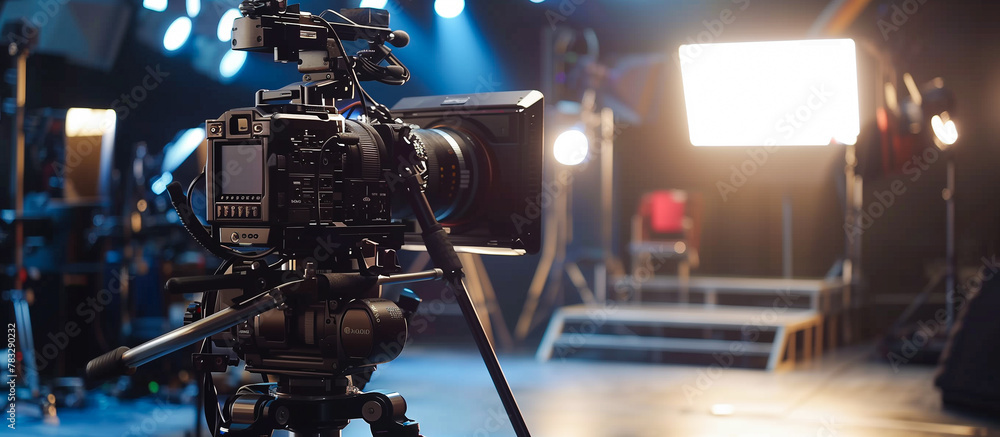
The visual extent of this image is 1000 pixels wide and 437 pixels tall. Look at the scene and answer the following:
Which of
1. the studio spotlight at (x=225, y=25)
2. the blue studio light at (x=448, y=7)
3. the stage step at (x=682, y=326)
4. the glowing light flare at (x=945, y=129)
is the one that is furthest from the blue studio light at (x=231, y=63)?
the glowing light flare at (x=945, y=129)

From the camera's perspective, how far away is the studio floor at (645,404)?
351cm

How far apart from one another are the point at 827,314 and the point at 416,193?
454cm

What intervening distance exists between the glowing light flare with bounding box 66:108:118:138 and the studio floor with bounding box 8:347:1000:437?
1.10 metres

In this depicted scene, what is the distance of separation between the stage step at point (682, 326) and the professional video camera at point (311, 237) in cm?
360

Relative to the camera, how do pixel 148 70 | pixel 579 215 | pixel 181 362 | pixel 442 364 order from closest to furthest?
pixel 148 70, pixel 181 362, pixel 442 364, pixel 579 215

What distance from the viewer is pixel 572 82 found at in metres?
5.69

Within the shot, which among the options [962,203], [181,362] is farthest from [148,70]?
[962,203]

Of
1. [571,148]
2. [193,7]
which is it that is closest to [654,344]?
[571,148]

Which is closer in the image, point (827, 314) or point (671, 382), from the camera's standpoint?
point (671, 382)

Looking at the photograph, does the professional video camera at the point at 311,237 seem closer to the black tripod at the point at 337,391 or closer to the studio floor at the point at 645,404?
the black tripod at the point at 337,391

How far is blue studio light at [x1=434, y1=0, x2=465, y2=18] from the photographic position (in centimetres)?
566

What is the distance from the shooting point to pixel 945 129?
4832 mm

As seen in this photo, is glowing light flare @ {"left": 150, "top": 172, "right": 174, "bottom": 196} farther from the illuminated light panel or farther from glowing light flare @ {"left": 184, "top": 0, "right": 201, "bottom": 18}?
the illuminated light panel

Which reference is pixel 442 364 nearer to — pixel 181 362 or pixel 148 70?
pixel 181 362
